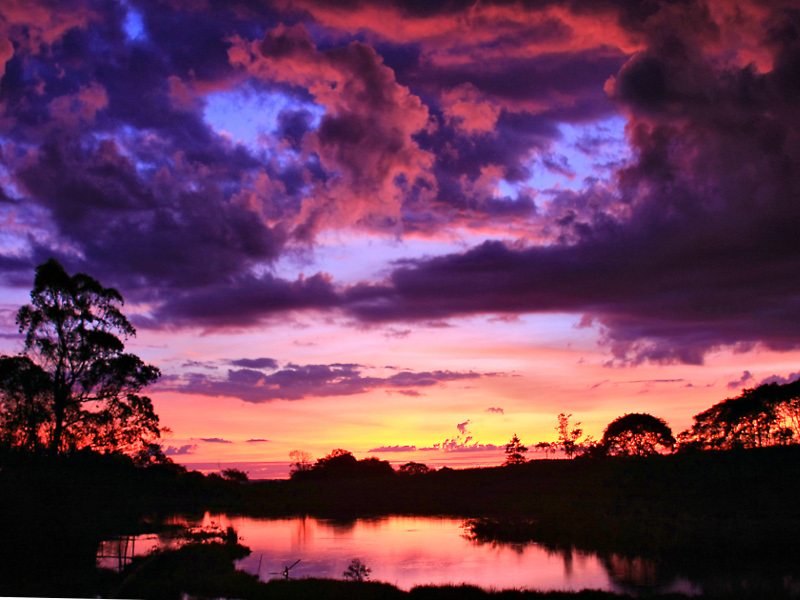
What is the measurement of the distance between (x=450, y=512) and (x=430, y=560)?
22.6 m

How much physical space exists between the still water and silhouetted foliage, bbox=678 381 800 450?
22267 mm

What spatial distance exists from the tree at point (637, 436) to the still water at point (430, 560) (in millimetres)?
27862

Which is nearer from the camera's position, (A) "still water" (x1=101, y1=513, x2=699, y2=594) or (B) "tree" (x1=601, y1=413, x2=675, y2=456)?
(A) "still water" (x1=101, y1=513, x2=699, y2=594)

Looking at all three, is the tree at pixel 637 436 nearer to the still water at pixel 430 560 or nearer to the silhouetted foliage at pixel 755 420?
the silhouetted foliage at pixel 755 420

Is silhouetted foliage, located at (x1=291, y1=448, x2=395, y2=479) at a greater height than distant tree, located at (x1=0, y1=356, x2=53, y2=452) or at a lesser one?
lesser

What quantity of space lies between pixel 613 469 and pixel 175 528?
1221 inches

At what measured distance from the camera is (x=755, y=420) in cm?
4272

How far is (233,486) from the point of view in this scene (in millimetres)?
61312

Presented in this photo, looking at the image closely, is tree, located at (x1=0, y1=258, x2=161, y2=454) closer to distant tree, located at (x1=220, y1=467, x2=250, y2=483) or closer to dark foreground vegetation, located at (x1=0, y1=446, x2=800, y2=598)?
dark foreground vegetation, located at (x1=0, y1=446, x2=800, y2=598)

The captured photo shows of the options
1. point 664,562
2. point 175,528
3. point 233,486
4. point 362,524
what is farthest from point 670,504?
point 233,486

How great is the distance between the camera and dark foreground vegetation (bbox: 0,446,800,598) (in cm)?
1788

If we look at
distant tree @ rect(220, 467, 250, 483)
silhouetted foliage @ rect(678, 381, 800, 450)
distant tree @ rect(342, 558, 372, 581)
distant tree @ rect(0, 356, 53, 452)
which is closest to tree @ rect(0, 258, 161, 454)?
distant tree @ rect(0, 356, 53, 452)

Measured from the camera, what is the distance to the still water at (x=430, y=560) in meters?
19.5

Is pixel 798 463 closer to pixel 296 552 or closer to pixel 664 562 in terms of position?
pixel 664 562
